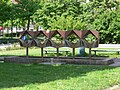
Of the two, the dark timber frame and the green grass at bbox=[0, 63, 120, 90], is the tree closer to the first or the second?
the dark timber frame

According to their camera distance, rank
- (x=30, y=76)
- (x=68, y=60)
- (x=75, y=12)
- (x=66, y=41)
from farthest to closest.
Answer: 1. (x=75, y=12)
2. (x=66, y=41)
3. (x=68, y=60)
4. (x=30, y=76)

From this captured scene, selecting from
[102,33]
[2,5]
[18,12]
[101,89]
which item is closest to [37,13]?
[18,12]

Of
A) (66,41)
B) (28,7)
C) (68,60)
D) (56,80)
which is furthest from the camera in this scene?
(28,7)

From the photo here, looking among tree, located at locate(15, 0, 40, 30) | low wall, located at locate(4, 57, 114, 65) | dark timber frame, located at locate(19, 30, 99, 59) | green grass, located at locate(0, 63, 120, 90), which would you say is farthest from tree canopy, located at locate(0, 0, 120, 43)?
green grass, located at locate(0, 63, 120, 90)

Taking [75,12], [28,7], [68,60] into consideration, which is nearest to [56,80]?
[68,60]

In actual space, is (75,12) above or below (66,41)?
above

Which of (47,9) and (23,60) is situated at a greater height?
(47,9)

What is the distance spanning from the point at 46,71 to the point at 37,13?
42039 millimetres

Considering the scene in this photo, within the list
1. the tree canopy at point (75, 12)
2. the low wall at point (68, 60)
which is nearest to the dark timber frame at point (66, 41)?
the low wall at point (68, 60)

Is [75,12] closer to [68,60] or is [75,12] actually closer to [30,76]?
[68,60]

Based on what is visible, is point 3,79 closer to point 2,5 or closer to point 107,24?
point 107,24

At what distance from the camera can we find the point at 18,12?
52.5 meters

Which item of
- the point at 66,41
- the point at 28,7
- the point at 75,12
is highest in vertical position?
the point at 28,7

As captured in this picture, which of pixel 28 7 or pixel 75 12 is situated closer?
pixel 75 12
